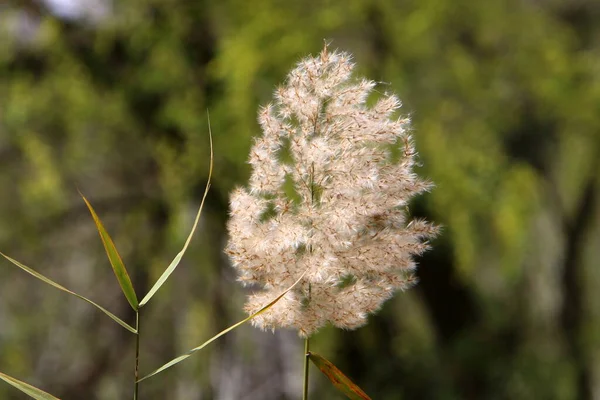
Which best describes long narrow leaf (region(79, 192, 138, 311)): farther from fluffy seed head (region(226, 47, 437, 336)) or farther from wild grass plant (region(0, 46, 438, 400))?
fluffy seed head (region(226, 47, 437, 336))

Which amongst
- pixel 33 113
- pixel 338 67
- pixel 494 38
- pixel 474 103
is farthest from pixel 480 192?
pixel 338 67

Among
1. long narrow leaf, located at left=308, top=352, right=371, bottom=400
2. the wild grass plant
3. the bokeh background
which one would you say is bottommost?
long narrow leaf, located at left=308, top=352, right=371, bottom=400

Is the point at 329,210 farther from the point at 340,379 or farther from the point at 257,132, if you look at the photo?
the point at 257,132

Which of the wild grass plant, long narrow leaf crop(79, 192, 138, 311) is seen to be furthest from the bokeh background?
long narrow leaf crop(79, 192, 138, 311)

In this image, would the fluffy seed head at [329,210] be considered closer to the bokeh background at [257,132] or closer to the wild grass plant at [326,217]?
the wild grass plant at [326,217]

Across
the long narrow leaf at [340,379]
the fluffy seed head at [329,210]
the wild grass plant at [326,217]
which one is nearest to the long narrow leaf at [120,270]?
the wild grass plant at [326,217]

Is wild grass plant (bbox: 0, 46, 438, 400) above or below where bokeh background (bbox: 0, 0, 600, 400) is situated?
below
